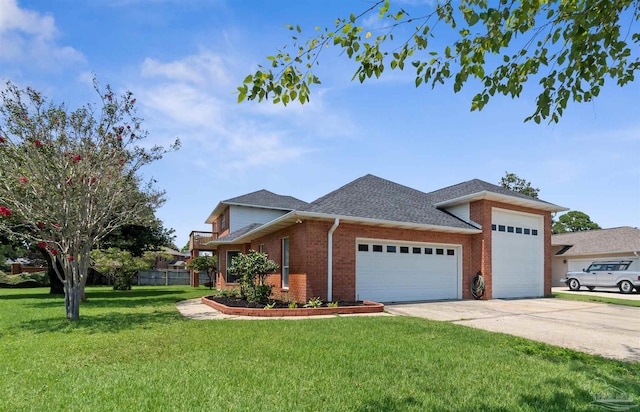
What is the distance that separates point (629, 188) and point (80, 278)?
54.2 ft

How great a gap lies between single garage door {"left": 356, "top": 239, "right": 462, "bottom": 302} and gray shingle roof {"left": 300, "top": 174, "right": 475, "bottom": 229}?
94 cm

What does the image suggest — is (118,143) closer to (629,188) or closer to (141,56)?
(141,56)

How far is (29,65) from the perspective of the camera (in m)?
10.1

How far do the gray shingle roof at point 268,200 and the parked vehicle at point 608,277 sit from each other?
56.6 feet

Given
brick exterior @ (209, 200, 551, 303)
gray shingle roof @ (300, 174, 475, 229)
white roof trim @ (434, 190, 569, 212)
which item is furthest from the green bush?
white roof trim @ (434, 190, 569, 212)

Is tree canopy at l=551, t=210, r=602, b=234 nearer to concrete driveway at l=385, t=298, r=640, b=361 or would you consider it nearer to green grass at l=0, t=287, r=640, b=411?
concrete driveway at l=385, t=298, r=640, b=361

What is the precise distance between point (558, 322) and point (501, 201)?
7286 millimetres

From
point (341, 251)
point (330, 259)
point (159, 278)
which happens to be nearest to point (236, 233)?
point (341, 251)

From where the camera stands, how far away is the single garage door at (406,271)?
44.0 ft

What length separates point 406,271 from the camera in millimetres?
14242

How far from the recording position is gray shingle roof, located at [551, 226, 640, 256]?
2411 cm

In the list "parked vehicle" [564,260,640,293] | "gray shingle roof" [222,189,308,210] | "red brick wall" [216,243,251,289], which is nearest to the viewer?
"parked vehicle" [564,260,640,293]

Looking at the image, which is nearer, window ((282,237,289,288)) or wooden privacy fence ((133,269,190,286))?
window ((282,237,289,288))

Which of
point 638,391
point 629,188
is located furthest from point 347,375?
point 629,188
